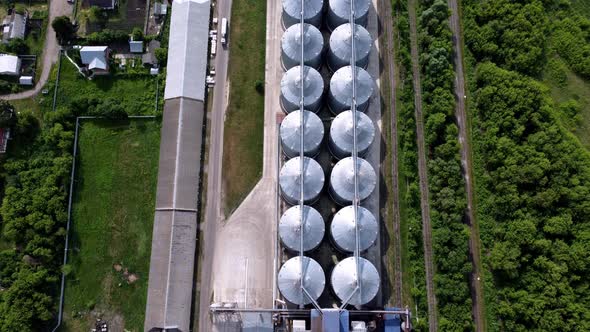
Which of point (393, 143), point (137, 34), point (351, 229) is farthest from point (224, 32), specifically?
point (351, 229)

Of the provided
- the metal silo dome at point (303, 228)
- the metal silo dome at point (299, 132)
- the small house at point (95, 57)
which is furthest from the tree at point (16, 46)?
the metal silo dome at point (303, 228)

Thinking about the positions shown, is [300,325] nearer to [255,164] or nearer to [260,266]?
[260,266]

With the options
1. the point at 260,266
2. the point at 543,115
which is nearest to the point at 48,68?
the point at 260,266

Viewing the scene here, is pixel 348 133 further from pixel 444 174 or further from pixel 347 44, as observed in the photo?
pixel 444 174

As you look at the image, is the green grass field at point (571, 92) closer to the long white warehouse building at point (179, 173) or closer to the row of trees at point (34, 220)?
the long white warehouse building at point (179, 173)

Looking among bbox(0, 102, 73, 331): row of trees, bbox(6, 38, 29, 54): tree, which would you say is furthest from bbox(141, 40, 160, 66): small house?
bbox(6, 38, 29, 54): tree

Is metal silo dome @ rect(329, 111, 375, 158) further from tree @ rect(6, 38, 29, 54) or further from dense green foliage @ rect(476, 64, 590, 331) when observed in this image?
tree @ rect(6, 38, 29, 54)
